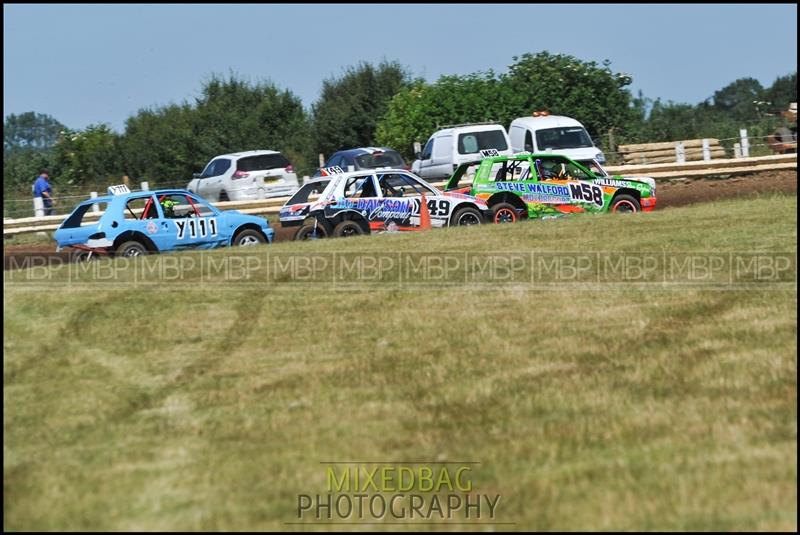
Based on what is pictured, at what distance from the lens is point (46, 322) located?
1151cm

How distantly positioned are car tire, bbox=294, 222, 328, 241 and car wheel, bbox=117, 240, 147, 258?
2539mm

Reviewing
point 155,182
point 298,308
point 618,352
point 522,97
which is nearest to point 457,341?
point 618,352

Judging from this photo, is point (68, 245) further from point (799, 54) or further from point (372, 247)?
point (799, 54)

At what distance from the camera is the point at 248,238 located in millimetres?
18062

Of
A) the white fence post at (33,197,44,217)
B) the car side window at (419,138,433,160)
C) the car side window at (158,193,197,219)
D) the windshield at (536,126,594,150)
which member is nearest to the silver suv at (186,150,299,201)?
the car side window at (419,138,433,160)

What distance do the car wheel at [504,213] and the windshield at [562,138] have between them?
8.62 m

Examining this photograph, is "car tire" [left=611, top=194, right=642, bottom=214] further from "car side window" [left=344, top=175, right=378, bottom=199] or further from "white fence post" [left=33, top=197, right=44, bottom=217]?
"white fence post" [left=33, top=197, right=44, bottom=217]

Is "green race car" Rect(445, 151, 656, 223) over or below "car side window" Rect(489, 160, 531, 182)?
below

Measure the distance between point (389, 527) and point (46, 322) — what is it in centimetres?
651

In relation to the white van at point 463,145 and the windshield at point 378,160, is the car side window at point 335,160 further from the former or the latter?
the white van at point 463,145

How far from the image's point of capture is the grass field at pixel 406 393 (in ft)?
20.9

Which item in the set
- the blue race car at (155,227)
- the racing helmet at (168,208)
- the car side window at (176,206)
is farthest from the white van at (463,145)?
the racing helmet at (168,208)

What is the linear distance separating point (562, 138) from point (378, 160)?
4715 millimetres

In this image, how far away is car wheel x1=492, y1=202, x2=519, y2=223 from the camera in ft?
61.5
